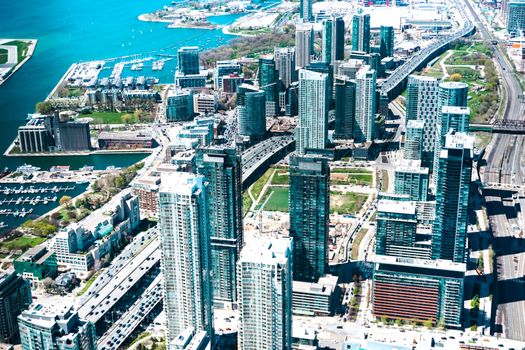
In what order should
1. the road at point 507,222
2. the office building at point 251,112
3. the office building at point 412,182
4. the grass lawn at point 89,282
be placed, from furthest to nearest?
the office building at point 251,112 < the office building at point 412,182 < the grass lawn at point 89,282 < the road at point 507,222

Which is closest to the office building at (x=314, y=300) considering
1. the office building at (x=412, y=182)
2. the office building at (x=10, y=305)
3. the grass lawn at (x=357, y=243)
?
the grass lawn at (x=357, y=243)

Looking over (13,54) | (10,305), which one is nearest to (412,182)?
(10,305)

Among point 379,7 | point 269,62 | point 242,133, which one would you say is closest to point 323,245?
point 242,133

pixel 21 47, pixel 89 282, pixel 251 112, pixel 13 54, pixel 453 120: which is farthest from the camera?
pixel 21 47

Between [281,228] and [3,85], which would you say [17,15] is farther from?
[281,228]

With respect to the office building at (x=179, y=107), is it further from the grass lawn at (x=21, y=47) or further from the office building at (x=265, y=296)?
the office building at (x=265, y=296)

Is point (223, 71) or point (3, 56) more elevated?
point (3, 56)

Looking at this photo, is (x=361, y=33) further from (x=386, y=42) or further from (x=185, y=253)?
(x=185, y=253)
